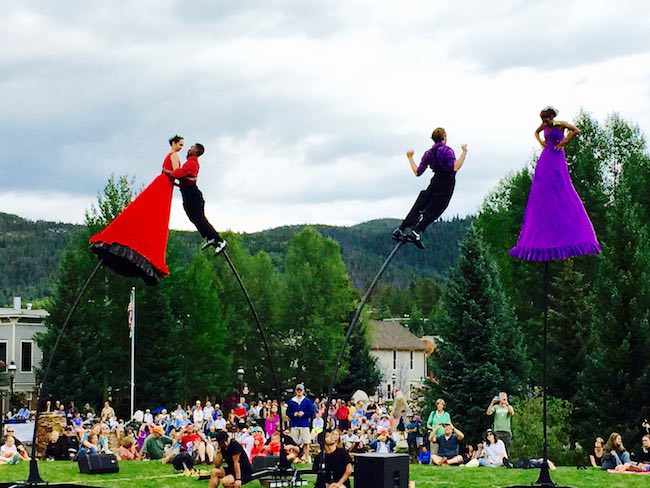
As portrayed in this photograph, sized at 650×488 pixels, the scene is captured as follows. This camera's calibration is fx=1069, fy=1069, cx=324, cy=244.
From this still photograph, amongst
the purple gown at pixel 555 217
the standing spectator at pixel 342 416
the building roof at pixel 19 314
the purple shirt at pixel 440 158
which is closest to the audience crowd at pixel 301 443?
the standing spectator at pixel 342 416

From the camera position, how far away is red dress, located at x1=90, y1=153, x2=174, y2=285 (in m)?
14.4

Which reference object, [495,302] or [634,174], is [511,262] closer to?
[634,174]

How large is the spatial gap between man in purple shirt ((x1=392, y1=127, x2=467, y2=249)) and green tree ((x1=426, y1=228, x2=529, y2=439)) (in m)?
18.9

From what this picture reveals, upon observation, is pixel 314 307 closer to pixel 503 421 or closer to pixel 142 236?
pixel 503 421

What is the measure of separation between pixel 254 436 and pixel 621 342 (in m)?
13.0

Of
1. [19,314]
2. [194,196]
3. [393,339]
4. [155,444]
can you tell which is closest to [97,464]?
[155,444]

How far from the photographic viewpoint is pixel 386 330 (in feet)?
337

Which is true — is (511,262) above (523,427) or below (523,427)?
above

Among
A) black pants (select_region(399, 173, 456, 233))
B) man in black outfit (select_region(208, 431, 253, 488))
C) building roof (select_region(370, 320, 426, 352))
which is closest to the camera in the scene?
black pants (select_region(399, 173, 456, 233))

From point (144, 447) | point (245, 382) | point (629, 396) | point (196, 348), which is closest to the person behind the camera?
point (144, 447)

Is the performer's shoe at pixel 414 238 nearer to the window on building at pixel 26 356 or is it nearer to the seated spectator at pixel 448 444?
the seated spectator at pixel 448 444

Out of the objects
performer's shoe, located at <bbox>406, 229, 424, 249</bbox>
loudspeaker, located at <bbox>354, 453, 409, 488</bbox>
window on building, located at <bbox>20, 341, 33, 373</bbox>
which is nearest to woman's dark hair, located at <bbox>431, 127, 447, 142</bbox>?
performer's shoe, located at <bbox>406, 229, 424, 249</bbox>

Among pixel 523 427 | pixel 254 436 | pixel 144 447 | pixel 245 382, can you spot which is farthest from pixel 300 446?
pixel 245 382

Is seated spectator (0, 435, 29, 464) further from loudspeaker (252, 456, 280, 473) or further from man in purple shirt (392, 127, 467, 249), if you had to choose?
man in purple shirt (392, 127, 467, 249)
